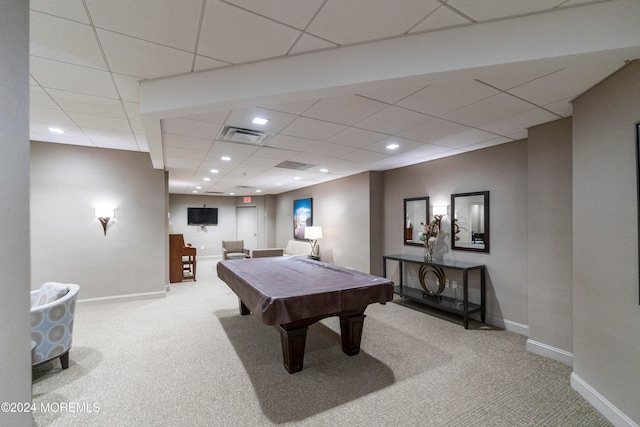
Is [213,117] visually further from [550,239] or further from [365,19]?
[550,239]

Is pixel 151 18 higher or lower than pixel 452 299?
higher

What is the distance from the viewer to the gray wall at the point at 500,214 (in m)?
3.58

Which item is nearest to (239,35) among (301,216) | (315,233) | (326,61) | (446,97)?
(326,61)

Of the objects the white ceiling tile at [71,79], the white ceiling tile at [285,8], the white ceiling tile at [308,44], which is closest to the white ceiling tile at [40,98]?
the white ceiling tile at [71,79]

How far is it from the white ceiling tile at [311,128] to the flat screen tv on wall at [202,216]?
344 inches

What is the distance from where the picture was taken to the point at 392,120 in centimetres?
291

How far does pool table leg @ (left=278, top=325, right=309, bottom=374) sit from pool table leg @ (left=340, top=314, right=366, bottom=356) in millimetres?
547

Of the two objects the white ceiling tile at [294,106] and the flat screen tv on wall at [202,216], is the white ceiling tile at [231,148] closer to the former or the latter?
the white ceiling tile at [294,106]

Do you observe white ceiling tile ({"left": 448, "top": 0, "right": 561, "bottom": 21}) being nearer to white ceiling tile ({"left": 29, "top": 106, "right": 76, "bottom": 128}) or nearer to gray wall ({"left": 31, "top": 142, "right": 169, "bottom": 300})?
white ceiling tile ({"left": 29, "top": 106, "right": 76, "bottom": 128})

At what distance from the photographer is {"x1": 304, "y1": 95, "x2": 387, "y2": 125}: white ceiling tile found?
2443mm

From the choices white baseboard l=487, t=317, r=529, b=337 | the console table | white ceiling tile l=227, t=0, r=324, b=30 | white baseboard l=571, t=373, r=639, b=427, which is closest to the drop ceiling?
white ceiling tile l=227, t=0, r=324, b=30

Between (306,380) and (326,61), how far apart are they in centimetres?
268

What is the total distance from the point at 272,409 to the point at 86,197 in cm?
469

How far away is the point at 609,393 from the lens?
2051 millimetres
